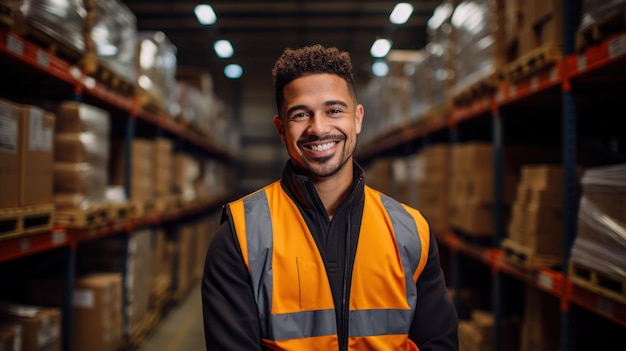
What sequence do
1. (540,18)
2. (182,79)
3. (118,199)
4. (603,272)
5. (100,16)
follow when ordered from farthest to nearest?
(182,79), (118,199), (100,16), (540,18), (603,272)

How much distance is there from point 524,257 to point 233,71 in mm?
12886

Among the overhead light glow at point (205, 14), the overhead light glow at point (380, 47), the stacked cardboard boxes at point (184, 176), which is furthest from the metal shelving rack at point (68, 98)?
the overhead light glow at point (380, 47)

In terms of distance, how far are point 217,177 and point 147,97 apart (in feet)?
19.4

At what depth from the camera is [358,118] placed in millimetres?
2371

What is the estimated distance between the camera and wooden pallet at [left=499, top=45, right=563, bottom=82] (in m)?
3.06

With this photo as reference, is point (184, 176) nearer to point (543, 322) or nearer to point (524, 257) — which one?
point (524, 257)

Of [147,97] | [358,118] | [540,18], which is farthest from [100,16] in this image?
[540,18]

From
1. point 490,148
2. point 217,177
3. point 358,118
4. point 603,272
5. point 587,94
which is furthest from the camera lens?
point 217,177

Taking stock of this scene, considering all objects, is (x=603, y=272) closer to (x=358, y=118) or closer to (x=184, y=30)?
(x=358, y=118)

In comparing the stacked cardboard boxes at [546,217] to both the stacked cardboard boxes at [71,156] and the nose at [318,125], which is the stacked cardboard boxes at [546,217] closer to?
the nose at [318,125]

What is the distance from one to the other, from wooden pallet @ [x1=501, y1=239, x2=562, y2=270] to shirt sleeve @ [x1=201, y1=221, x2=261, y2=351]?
7.20 feet

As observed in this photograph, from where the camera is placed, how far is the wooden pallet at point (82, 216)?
3541 millimetres

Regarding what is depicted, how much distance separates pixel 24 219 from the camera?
9.71ft

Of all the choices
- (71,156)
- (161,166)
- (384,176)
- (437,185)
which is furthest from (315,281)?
(384,176)
